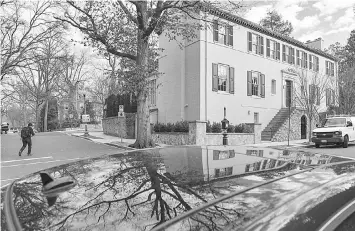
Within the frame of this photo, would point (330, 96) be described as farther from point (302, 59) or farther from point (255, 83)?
point (255, 83)

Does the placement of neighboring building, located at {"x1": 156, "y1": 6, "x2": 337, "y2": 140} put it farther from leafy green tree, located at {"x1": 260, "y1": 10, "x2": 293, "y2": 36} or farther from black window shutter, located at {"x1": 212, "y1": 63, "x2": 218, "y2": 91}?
leafy green tree, located at {"x1": 260, "y1": 10, "x2": 293, "y2": 36}

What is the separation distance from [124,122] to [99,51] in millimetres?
8548

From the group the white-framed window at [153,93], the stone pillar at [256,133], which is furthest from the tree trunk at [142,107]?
the white-framed window at [153,93]

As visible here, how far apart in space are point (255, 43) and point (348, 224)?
23764 millimetres

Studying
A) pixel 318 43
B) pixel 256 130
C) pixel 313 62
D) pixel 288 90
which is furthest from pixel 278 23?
pixel 256 130

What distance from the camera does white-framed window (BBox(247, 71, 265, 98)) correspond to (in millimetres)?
23078

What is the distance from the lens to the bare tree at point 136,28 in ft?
49.1

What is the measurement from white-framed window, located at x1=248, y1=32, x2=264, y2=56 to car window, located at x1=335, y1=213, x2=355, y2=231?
22936 millimetres

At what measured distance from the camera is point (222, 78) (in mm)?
21125

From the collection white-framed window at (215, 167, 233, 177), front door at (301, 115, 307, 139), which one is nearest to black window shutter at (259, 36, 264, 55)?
front door at (301, 115, 307, 139)

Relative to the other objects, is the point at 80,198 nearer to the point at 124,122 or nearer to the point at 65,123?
the point at 124,122

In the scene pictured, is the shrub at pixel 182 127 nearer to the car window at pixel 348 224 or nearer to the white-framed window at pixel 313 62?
the car window at pixel 348 224

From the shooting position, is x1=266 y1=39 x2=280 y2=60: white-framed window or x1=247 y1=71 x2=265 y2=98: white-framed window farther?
x1=266 y1=39 x2=280 y2=60: white-framed window

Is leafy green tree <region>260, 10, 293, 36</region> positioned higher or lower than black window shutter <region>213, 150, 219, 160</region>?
higher
